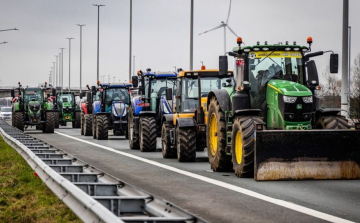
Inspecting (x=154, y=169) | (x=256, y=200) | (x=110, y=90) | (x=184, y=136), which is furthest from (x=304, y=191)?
(x=110, y=90)

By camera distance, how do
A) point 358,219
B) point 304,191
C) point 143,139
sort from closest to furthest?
point 358,219, point 304,191, point 143,139

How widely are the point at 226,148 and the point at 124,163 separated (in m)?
4.37

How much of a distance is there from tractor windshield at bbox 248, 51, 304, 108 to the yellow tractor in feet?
11.6

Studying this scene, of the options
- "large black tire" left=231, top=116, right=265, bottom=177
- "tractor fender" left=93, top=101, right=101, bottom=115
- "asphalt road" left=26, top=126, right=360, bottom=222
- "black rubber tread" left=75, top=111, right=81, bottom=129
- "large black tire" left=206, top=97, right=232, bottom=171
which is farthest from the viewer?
"black rubber tread" left=75, top=111, right=81, bottom=129

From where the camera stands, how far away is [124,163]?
20875 mm

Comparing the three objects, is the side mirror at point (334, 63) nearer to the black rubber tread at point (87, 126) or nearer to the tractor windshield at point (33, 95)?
the black rubber tread at point (87, 126)

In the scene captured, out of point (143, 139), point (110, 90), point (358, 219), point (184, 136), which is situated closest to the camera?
point (358, 219)

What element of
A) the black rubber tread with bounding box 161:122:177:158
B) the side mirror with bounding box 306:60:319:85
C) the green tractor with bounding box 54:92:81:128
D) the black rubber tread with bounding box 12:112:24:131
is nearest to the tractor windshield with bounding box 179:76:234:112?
the black rubber tread with bounding box 161:122:177:158

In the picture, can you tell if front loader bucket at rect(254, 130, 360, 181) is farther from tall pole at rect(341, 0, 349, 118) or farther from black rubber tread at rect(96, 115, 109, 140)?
black rubber tread at rect(96, 115, 109, 140)

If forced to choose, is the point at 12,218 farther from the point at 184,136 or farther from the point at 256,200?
the point at 184,136

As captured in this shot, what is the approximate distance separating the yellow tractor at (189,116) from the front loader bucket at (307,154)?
530 cm

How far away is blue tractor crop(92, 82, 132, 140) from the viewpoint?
3694cm

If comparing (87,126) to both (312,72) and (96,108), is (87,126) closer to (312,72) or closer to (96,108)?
(96,108)

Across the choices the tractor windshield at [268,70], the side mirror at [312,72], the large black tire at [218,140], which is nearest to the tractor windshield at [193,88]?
the large black tire at [218,140]
